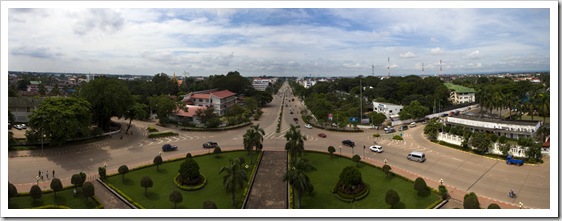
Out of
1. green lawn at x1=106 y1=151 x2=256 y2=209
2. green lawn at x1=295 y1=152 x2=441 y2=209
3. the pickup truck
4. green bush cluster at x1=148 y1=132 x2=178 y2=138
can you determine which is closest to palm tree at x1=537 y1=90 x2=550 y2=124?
the pickup truck

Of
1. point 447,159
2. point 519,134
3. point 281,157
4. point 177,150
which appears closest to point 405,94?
→ point 519,134

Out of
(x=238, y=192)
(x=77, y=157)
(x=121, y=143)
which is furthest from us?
(x=121, y=143)

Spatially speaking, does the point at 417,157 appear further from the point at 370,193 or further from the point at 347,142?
the point at 370,193

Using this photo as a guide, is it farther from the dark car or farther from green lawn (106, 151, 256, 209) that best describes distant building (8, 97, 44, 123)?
the dark car

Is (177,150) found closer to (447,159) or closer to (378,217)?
(378,217)

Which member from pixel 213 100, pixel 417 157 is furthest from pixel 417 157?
pixel 213 100
